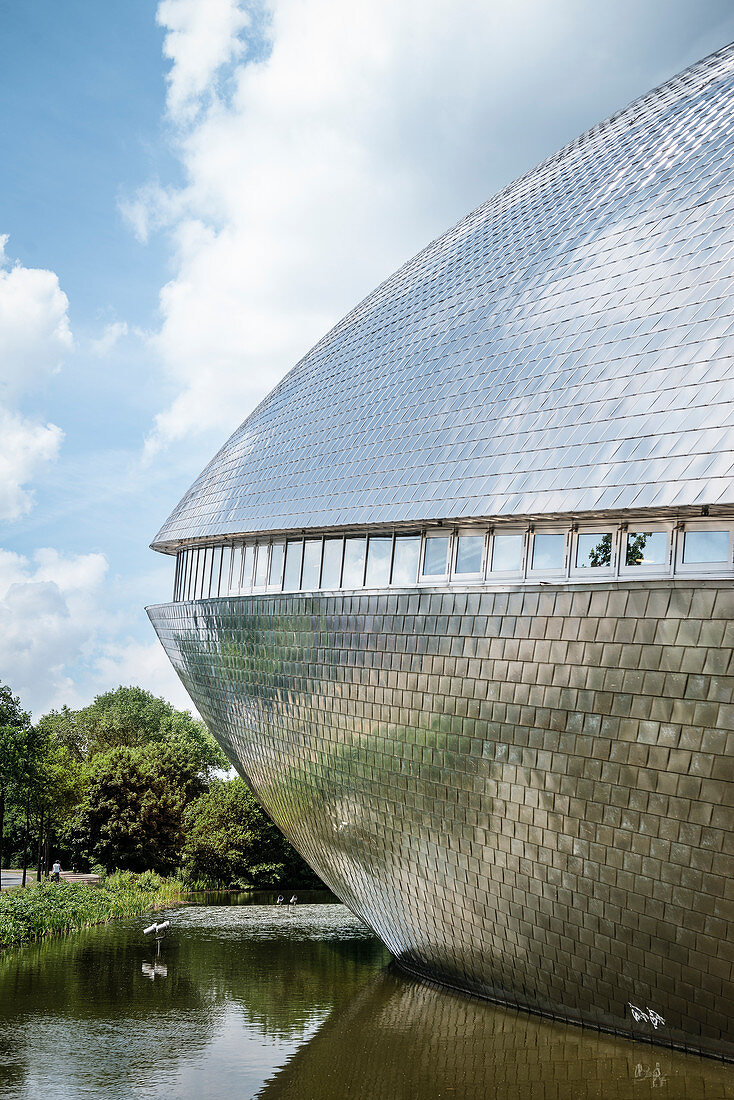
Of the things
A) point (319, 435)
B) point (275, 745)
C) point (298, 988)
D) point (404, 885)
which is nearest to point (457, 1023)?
point (404, 885)

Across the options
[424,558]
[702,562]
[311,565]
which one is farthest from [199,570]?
[702,562]

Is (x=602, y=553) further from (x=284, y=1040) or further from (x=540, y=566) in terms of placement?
(x=284, y=1040)

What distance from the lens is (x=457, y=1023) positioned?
47.4 ft

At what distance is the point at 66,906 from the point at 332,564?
17216 mm

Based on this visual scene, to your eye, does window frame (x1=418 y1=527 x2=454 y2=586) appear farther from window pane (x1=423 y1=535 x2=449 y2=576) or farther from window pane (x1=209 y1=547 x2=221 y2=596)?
window pane (x1=209 y1=547 x2=221 y2=596)

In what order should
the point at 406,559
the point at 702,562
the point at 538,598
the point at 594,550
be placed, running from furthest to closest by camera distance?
the point at 406,559 < the point at 538,598 < the point at 594,550 < the point at 702,562

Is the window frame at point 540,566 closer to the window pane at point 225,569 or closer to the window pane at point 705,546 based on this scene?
the window pane at point 705,546

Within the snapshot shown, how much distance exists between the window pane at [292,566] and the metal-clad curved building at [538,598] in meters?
0.07

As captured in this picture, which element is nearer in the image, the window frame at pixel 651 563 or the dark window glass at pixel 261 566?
the window frame at pixel 651 563

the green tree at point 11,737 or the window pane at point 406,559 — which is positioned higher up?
the window pane at point 406,559

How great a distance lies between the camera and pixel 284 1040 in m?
14.0

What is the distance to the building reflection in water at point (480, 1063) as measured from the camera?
36.8ft

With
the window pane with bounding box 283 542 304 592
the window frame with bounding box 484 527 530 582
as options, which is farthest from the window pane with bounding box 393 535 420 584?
the window pane with bounding box 283 542 304 592

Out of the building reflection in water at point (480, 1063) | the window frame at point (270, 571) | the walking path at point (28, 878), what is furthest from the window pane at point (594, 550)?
the walking path at point (28, 878)
